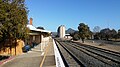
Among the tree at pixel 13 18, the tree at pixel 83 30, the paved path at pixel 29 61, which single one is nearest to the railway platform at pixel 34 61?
the paved path at pixel 29 61

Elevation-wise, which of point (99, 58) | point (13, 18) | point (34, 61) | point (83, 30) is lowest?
point (99, 58)

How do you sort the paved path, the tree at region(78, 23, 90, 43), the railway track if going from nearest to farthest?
1. the paved path
2. the railway track
3. the tree at region(78, 23, 90, 43)

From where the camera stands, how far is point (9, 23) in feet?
82.4

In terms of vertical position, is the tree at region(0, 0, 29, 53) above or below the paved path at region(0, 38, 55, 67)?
above

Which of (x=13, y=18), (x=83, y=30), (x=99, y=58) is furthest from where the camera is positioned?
(x=83, y=30)

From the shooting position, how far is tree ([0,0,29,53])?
77.9ft

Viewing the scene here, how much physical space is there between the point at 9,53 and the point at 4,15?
427 inches

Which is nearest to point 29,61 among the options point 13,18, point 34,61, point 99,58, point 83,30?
point 34,61

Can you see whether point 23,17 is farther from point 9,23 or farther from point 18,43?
point 18,43

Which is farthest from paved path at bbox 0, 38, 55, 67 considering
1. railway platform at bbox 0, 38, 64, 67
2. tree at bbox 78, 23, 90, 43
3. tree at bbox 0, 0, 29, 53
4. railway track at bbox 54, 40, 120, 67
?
tree at bbox 78, 23, 90, 43

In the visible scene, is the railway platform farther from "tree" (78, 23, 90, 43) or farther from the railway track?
"tree" (78, 23, 90, 43)

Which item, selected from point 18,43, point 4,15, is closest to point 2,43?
point 18,43

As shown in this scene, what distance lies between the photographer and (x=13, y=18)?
2561cm

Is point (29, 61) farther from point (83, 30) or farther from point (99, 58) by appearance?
point (83, 30)
